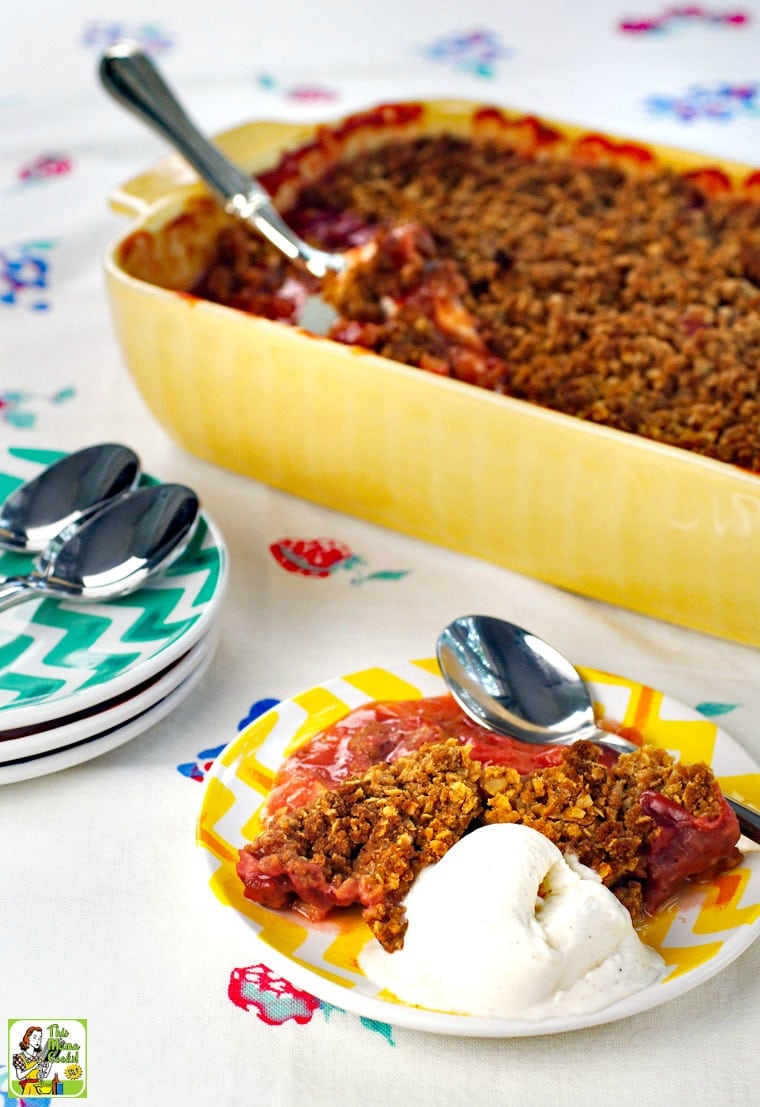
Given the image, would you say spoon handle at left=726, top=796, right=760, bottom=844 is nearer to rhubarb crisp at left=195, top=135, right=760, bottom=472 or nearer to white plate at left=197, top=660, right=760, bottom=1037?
white plate at left=197, top=660, right=760, bottom=1037

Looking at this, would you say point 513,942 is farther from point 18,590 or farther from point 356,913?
point 18,590

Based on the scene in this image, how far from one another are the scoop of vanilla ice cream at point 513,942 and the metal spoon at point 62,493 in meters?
0.52

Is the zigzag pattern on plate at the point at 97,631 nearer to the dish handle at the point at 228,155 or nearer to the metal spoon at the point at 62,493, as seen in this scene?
the metal spoon at the point at 62,493

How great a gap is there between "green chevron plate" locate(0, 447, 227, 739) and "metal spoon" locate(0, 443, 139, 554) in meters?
0.03

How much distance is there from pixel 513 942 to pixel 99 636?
1.51 ft

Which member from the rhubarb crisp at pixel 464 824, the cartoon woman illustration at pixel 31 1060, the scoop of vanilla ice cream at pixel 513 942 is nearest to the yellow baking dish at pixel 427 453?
the rhubarb crisp at pixel 464 824

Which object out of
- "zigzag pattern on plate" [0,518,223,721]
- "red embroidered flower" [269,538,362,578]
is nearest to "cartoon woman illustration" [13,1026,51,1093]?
"zigzag pattern on plate" [0,518,223,721]

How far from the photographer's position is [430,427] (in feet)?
3.74

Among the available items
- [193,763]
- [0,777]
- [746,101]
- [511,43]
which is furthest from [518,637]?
[511,43]

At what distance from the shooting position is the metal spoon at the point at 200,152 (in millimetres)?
1417

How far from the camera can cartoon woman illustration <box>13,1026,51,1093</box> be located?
0.76m

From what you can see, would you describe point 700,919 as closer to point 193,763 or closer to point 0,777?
point 193,763

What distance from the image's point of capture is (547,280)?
4.50 ft

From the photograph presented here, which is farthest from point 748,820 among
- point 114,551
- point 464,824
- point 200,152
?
point 200,152
